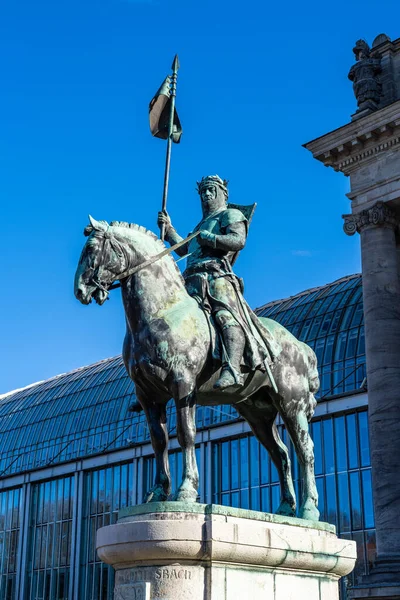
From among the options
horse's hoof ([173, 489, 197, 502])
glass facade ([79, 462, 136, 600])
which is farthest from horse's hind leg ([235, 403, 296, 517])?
glass facade ([79, 462, 136, 600])

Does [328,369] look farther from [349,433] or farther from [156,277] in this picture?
[156,277]

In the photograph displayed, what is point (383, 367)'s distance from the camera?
2655 centimetres

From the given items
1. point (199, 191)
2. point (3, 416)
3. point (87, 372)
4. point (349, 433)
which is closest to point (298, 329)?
point (349, 433)

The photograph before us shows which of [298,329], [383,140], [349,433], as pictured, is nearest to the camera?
[383,140]

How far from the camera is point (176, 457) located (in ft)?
162

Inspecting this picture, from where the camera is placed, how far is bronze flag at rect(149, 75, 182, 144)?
40.7 ft

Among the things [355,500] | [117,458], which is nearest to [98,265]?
[355,500]

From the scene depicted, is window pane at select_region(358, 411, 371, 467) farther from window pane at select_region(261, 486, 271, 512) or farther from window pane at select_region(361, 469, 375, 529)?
window pane at select_region(261, 486, 271, 512)

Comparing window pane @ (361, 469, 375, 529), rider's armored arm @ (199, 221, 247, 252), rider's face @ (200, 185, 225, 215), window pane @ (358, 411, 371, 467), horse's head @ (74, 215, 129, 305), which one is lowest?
horse's head @ (74, 215, 129, 305)

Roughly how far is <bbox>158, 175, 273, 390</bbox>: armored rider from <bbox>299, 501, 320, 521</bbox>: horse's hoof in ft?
5.63

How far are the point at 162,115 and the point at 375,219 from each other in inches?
654

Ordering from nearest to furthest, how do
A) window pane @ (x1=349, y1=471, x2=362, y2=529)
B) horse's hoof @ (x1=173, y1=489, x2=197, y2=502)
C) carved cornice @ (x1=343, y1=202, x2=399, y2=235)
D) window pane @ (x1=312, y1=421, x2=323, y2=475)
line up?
horse's hoof @ (x1=173, y1=489, x2=197, y2=502) → carved cornice @ (x1=343, y1=202, x2=399, y2=235) → window pane @ (x1=349, y1=471, x2=362, y2=529) → window pane @ (x1=312, y1=421, x2=323, y2=475)

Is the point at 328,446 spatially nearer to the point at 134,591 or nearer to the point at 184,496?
the point at 184,496

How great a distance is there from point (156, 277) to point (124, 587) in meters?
3.27
